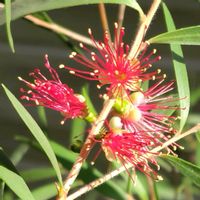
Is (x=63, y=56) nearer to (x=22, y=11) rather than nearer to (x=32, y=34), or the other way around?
(x=32, y=34)

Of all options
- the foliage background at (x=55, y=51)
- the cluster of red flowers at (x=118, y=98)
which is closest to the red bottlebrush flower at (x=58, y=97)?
the cluster of red flowers at (x=118, y=98)

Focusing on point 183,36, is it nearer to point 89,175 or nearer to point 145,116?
point 145,116

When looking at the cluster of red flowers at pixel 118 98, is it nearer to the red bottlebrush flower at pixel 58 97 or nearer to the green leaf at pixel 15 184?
the red bottlebrush flower at pixel 58 97

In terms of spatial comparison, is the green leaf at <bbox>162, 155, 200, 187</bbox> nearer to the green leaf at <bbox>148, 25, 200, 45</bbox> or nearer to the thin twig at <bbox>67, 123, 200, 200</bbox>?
the thin twig at <bbox>67, 123, 200, 200</bbox>

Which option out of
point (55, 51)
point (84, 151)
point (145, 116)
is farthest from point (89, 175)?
point (55, 51)

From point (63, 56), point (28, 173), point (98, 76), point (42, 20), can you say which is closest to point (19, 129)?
point (63, 56)

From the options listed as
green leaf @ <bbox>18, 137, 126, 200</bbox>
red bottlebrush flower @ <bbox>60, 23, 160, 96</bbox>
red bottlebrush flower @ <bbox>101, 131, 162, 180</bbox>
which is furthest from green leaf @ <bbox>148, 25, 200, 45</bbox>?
green leaf @ <bbox>18, 137, 126, 200</bbox>
